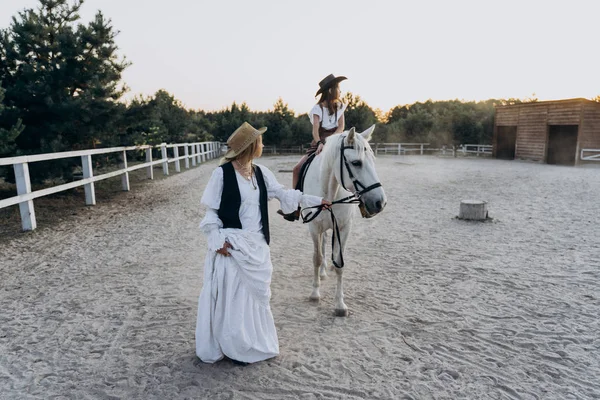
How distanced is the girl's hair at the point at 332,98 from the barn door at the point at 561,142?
23.7 meters

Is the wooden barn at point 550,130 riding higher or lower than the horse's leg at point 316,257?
higher

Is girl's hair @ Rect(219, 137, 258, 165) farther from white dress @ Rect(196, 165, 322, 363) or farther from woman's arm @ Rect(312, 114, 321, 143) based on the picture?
woman's arm @ Rect(312, 114, 321, 143)

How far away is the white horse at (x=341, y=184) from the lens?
336 cm

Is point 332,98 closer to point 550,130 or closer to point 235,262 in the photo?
point 235,262

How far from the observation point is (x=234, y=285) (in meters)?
2.90

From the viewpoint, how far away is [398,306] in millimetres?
4094

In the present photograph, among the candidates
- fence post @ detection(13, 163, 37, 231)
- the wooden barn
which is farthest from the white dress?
the wooden barn

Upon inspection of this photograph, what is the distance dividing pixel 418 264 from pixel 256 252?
10.6ft

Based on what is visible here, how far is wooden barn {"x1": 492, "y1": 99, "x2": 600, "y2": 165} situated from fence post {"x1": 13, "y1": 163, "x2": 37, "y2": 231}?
24.1 m

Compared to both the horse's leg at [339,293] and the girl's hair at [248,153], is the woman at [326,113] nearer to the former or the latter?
the horse's leg at [339,293]

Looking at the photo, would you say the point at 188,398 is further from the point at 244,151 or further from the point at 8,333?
the point at 8,333

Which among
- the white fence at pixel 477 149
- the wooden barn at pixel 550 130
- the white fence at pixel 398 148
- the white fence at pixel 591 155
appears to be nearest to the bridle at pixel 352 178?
the wooden barn at pixel 550 130

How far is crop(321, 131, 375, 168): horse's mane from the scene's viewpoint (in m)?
3.42

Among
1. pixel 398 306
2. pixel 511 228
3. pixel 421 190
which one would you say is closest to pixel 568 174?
pixel 421 190
